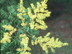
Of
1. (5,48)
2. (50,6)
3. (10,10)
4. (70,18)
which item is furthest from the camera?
(50,6)

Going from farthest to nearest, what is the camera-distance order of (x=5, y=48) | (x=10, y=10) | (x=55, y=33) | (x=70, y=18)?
(x=70, y=18)
(x=55, y=33)
(x=5, y=48)
(x=10, y=10)

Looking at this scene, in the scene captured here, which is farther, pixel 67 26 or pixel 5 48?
pixel 67 26

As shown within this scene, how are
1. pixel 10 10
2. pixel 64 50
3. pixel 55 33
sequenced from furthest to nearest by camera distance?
pixel 55 33 → pixel 64 50 → pixel 10 10

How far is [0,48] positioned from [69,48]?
328 cm

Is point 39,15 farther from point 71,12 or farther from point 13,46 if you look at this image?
point 71,12

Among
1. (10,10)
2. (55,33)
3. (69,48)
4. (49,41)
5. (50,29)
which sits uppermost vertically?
(50,29)

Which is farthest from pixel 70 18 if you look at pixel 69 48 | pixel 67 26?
pixel 69 48

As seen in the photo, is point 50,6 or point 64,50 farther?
point 50,6

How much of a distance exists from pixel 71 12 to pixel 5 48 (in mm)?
6391

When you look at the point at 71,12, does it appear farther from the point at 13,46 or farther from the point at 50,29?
the point at 13,46

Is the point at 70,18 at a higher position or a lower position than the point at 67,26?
higher

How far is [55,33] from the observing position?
6.18m

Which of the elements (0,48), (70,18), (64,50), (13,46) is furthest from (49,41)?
(70,18)

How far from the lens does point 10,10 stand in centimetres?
224
